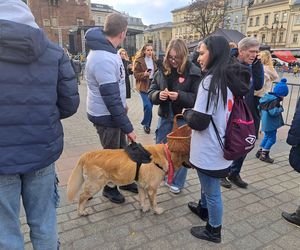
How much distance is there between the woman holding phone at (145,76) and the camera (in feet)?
22.4

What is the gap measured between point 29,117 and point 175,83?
82.0 inches

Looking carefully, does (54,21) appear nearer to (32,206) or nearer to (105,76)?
(105,76)

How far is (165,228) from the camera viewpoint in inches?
119

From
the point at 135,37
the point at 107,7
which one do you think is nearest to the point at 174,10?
the point at 107,7

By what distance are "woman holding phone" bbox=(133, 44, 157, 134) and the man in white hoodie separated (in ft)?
15.7

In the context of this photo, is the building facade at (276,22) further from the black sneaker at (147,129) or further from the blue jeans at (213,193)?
the blue jeans at (213,193)

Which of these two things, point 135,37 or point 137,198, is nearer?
point 137,198

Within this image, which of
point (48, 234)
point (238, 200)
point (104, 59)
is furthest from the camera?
point (238, 200)

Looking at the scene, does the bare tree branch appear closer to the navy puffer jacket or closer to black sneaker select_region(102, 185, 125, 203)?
black sneaker select_region(102, 185, 125, 203)

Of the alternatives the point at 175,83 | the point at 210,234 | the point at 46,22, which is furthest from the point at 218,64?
the point at 46,22

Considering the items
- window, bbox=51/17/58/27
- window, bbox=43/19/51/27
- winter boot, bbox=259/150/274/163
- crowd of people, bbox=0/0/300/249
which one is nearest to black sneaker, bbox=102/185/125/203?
crowd of people, bbox=0/0/300/249

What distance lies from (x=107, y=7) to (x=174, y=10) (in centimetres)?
2424

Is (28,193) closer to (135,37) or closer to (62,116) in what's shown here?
(62,116)

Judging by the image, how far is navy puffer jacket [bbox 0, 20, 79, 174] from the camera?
5.10 ft
